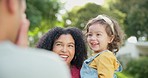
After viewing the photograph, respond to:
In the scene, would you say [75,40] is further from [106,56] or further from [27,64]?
[27,64]

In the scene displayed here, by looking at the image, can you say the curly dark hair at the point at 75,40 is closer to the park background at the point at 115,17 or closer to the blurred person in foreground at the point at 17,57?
the blurred person in foreground at the point at 17,57

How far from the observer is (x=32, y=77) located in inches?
42.9

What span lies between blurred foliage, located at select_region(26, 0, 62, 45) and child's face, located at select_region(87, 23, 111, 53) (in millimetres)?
22820

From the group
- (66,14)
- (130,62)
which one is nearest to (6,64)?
(130,62)

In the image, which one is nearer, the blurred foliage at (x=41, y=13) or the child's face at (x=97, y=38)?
the child's face at (x=97, y=38)

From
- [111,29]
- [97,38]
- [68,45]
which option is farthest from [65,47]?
[111,29]

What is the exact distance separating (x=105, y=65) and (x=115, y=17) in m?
24.5

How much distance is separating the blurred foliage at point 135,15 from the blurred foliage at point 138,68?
10.0 metres

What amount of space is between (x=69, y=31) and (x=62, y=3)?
3105 centimetres

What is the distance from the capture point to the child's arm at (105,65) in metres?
3.31

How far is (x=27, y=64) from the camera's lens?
3.53 ft

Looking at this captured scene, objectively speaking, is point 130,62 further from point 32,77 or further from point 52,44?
point 32,77

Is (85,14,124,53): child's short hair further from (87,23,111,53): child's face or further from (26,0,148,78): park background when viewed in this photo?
(26,0,148,78): park background

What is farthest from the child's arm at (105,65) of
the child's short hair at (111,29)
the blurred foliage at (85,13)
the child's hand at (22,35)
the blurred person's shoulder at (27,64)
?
the blurred foliage at (85,13)
